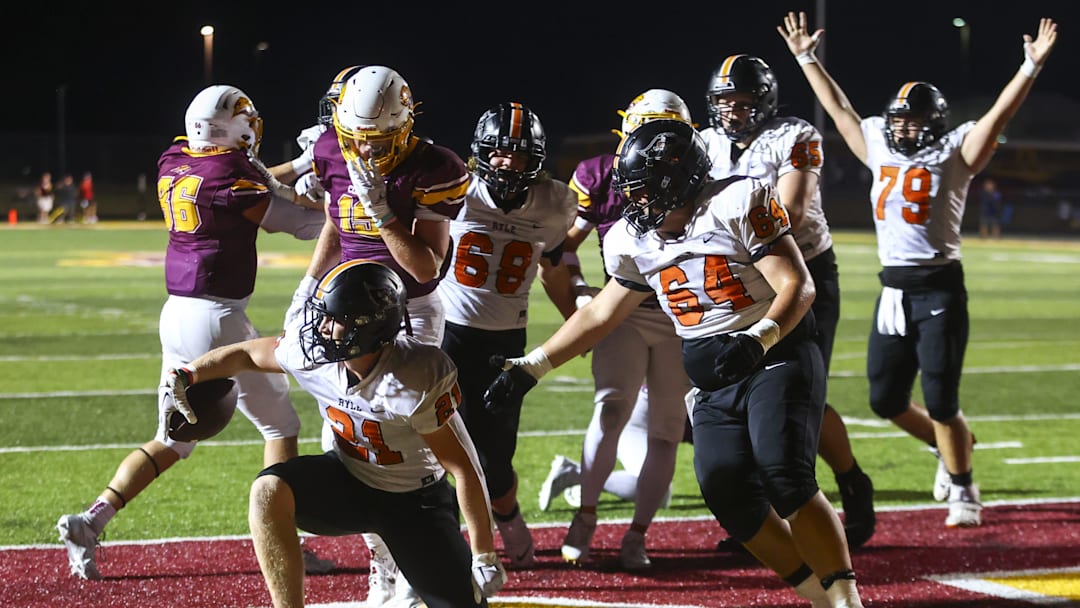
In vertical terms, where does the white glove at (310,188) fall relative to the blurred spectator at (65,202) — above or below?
above

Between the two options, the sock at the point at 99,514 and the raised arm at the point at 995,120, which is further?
the raised arm at the point at 995,120

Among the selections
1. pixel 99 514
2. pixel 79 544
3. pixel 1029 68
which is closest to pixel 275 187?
pixel 99 514

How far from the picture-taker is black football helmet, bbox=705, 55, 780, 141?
4.97m

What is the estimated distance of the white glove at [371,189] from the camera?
4.09 metres

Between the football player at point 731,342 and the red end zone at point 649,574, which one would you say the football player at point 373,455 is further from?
the red end zone at point 649,574

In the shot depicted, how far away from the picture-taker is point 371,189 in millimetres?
4094

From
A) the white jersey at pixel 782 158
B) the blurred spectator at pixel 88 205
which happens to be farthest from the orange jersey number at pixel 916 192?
the blurred spectator at pixel 88 205

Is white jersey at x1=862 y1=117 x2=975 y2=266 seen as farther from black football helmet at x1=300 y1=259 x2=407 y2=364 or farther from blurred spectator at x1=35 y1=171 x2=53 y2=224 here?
blurred spectator at x1=35 y1=171 x2=53 y2=224

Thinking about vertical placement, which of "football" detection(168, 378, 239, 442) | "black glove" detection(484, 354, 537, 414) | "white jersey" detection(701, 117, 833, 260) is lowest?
"football" detection(168, 378, 239, 442)

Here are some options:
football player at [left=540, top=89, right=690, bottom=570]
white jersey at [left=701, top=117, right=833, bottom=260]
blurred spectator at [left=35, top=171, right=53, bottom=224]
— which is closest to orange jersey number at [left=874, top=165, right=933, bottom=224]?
white jersey at [left=701, top=117, right=833, bottom=260]

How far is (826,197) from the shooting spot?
39.3 m

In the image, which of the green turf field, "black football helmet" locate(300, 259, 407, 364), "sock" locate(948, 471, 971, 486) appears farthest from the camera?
the green turf field

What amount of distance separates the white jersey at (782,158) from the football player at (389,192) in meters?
1.25

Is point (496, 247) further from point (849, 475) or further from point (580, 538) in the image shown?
point (849, 475)
